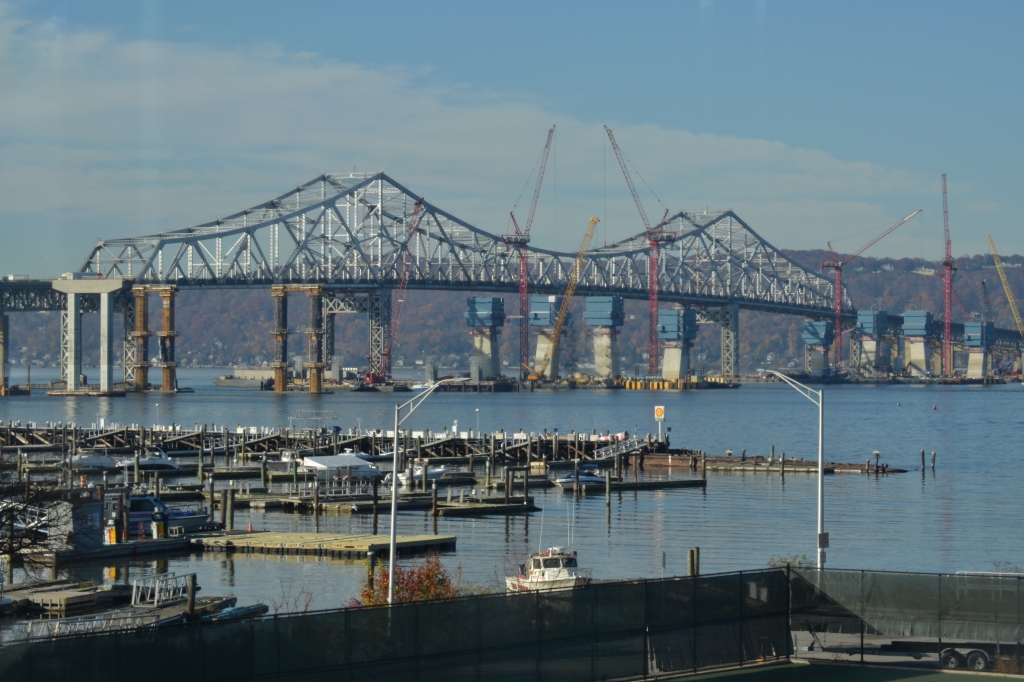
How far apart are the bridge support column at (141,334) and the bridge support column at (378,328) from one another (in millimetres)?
32388

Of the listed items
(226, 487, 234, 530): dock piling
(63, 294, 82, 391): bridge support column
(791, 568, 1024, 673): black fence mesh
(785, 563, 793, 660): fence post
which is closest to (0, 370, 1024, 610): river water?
(226, 487, 234, 530): dock piling

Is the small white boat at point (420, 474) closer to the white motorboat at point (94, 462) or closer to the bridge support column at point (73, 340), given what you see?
the white motorboat at point (94, 462)

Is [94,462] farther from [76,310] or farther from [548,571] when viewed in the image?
[76,310]

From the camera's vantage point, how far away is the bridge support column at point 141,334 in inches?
6698

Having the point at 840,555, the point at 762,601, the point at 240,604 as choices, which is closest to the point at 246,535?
the point at 240,604

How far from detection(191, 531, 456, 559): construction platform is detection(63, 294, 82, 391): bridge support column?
133110 millimetres

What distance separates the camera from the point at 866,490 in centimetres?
6112

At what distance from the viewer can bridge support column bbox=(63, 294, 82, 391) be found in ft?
550

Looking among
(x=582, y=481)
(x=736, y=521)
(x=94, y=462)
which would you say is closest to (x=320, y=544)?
(x=736, y=521)

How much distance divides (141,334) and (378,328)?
3735 centimetres

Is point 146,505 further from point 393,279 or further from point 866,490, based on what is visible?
point 393,279

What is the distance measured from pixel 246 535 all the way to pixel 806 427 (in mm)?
83723

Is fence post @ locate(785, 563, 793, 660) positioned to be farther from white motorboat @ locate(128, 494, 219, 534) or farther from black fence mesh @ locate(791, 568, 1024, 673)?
white motorboat @ locate(128, 494, 219, 534)

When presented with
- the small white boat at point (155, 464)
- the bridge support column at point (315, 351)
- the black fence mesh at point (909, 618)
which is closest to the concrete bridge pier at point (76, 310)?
the bridge support column at point (315, 351)
